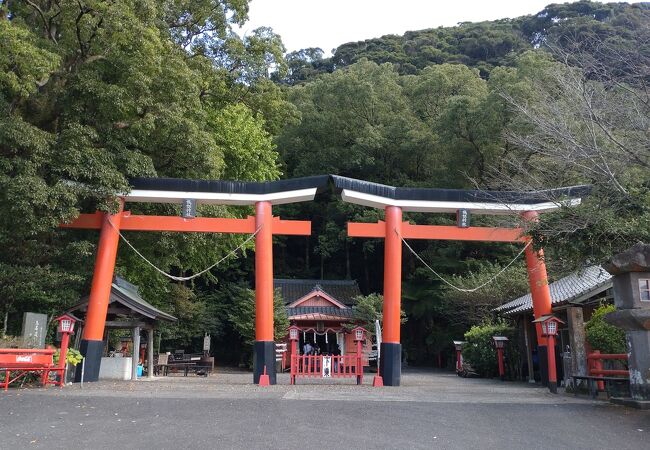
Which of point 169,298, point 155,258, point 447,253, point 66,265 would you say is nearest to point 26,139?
point 66,265

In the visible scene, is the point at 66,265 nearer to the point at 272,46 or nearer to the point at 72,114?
the point at 72,114

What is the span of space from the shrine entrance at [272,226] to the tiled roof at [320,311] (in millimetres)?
11966

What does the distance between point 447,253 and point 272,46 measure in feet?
48.7

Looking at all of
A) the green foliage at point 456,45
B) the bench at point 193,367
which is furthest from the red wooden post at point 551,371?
the green foliage at point 456,45

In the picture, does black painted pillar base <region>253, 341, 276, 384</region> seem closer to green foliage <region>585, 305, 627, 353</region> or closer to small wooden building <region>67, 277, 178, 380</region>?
small wooden building <region>67, 277, 178, 380</region>

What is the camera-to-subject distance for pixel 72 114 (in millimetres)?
14117

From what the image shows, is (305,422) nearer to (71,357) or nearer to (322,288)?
(71,357)

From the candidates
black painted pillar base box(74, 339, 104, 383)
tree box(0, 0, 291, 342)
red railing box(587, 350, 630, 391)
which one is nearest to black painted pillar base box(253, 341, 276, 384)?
black painted pillar base box(74, 339, 104, 383)

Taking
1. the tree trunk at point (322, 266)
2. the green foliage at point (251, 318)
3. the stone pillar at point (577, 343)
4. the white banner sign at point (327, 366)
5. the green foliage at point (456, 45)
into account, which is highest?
the green foliage at point (456, 45)

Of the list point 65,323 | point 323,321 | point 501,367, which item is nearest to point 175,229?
point 65,323

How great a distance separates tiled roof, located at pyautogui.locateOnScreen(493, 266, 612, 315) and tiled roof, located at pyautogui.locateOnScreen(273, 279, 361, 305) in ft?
36.3

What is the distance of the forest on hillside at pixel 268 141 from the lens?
32.8 ft

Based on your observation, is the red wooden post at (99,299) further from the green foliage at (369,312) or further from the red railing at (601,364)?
the green foliage at (369,312)

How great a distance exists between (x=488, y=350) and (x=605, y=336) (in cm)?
794
